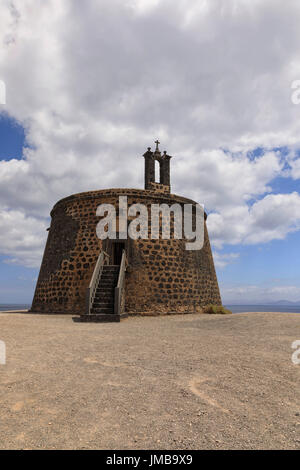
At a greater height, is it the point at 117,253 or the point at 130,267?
the point at 117,253

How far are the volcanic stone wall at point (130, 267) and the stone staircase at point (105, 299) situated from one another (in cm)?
112

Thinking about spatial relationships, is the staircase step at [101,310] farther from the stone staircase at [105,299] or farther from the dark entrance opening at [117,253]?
the dark entrance opening at [117,253]

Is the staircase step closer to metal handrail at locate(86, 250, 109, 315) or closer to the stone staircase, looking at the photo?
the stone staircase

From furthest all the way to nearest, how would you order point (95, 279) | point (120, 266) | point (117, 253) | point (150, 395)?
1. point (117, 253)
2. point (120, 266)
3. point (95, 279)
4. point (150, 395)

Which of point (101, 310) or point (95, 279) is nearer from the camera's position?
point (101, 310)

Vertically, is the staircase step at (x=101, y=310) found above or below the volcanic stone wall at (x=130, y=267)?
below

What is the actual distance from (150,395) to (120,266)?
9.07 metres

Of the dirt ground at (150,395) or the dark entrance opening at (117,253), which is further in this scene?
the dark entrance opening at (117,253)

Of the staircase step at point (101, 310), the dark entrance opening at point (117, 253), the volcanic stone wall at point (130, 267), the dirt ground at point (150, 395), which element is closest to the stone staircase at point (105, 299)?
the staircase step at point (101, 310)

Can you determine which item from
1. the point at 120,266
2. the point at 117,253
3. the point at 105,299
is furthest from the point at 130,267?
the point at 105,299

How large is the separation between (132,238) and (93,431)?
11.4 meters

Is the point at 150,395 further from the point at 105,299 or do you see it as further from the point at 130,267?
the point at 130,267

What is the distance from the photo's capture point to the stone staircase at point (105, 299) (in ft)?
33.3

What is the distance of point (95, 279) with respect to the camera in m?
11.7
